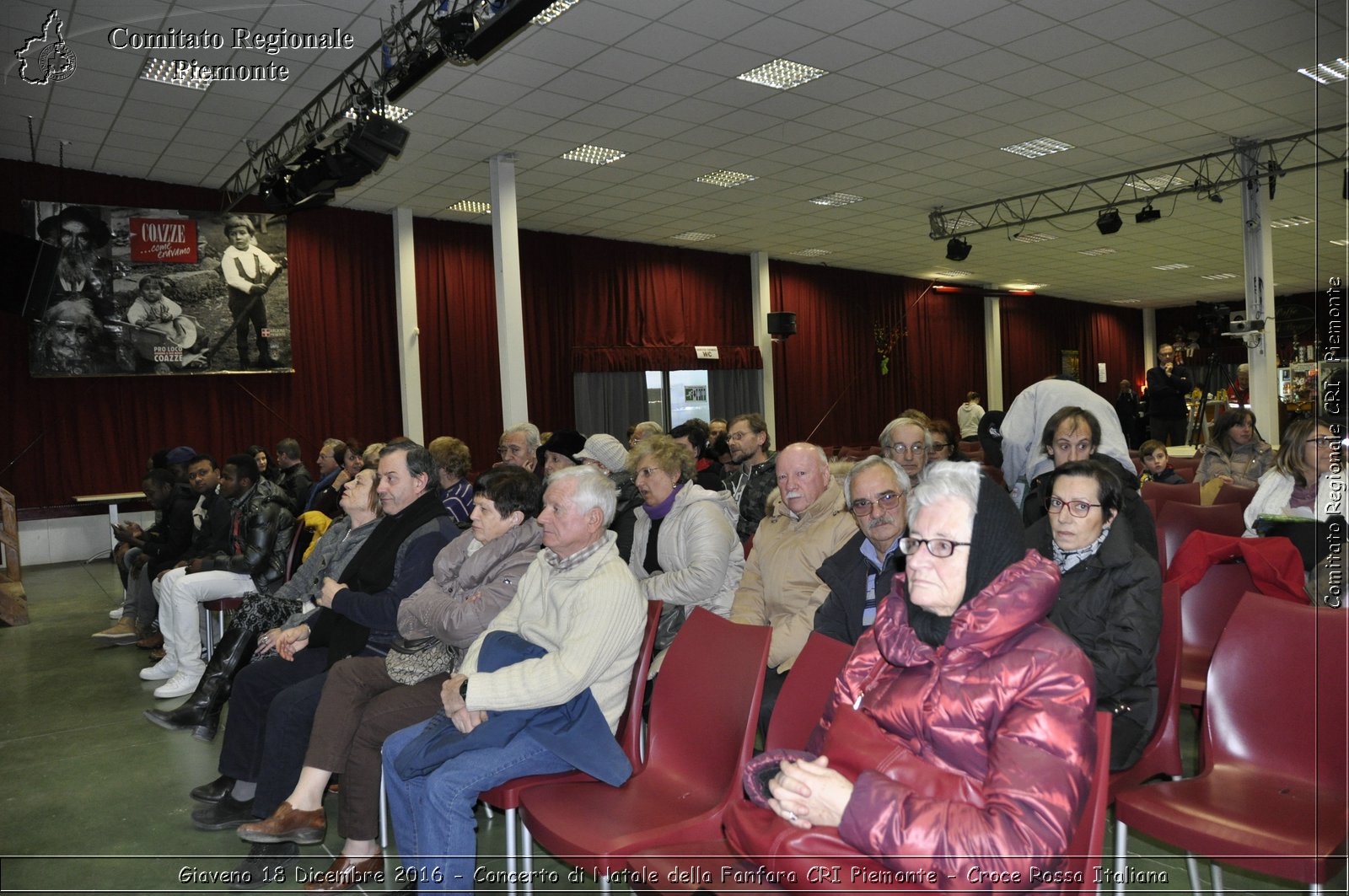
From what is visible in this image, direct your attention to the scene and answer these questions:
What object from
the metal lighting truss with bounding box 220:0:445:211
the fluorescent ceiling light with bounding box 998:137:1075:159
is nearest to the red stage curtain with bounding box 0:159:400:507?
the metal lighting truss with bounding box 220:0:445:211

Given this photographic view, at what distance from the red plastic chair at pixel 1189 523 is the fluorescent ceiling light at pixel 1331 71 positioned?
545cm

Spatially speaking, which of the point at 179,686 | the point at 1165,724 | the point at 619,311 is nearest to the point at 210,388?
the point at 619,311

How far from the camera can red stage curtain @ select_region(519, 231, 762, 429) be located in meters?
12.5

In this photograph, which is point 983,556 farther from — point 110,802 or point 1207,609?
point 110,802

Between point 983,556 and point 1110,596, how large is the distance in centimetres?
93

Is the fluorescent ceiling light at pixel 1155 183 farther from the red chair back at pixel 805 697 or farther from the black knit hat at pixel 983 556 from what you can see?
the black knit hat at pixel 983 556

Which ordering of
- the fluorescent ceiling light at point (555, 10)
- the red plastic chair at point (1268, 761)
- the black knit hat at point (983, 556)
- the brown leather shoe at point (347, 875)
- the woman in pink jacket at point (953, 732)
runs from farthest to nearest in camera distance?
the fluorescent ceiling light at point (555, 10) → the brown leather shoe at point (347, 875) → the red plastic chair at point (1268, 761) → the black knit hat at point (983, 556) → the woman in pink jacket at point (953, 732)

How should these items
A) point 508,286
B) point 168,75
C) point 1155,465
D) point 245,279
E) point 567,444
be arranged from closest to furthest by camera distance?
point 567,444
point 1155,465
point 168,75
point 508,286
point 245,279

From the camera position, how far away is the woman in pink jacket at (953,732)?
53.3 inches

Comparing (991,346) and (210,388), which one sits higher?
(991,346)

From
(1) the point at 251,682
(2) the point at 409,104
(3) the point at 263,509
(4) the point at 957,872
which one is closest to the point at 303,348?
(2) the point at 409,104

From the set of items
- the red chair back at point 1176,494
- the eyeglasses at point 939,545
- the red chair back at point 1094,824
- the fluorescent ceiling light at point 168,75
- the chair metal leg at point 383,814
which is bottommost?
the chair metal leg at point 383,814

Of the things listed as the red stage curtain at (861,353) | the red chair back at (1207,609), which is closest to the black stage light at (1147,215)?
the red stage curtain at (861,353)

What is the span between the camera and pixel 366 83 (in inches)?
263
